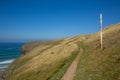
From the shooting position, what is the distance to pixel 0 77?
61125 mm

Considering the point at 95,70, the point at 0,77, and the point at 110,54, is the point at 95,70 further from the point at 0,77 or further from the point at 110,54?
the point at 0,77

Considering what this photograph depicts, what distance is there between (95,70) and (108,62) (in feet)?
8.87

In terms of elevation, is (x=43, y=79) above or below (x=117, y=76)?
below

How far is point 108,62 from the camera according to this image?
2762 cm

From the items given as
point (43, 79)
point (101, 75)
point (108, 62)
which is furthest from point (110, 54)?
point (43, 79)

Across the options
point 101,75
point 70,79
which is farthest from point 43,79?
point 101,75

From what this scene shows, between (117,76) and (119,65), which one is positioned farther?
(119,65)

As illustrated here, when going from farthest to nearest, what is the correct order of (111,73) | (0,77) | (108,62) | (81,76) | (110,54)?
(0,77)
(110,54)
(108,62)
(81,76)
(111,73)

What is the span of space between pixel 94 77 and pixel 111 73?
2364mm

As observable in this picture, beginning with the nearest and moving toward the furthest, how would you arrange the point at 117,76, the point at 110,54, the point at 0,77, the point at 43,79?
1. the point at 117,76
2. the point at 110,54
3. the point at 43,79
4. the point at 0,77

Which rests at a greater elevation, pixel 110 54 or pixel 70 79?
pixel 110 54

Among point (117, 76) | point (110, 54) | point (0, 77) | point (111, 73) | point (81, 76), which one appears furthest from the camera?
point (0, 77)

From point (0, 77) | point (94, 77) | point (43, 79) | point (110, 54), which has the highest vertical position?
point (110, 54)

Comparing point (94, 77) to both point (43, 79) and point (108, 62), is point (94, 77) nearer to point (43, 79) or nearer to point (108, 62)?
point (108, 62)
